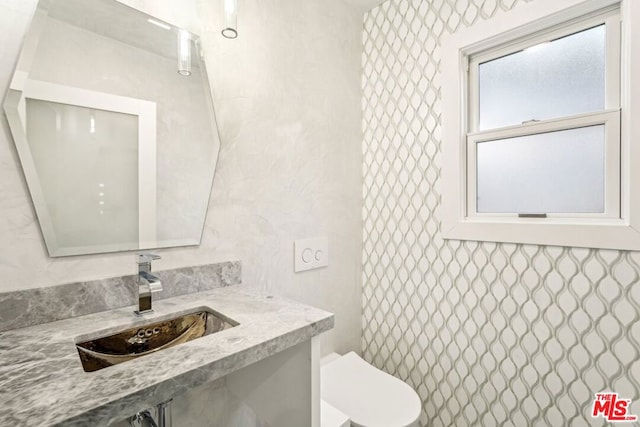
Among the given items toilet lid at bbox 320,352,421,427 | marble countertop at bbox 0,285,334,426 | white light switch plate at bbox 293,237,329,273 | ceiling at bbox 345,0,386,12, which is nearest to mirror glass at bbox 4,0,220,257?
marble countertop at bbox 0,285,334,426

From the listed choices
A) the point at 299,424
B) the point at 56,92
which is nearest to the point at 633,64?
the point at 299,424

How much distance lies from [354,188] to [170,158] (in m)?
1.04

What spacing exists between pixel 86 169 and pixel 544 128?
1707 mm

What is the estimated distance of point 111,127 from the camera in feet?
3.17

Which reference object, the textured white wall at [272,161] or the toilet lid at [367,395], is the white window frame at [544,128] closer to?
the textured white wall at [272,161]

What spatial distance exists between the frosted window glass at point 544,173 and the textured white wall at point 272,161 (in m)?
0.70

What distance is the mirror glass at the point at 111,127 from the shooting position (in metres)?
0.85

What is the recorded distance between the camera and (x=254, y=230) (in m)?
1.33

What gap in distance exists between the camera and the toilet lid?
3.95ft

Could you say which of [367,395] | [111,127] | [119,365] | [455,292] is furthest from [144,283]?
[455,292]

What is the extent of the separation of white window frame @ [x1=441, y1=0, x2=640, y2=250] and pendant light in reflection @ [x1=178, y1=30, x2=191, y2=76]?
1.13m

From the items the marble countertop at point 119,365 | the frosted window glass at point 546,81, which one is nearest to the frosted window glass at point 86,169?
the marble countertop at point 119,365

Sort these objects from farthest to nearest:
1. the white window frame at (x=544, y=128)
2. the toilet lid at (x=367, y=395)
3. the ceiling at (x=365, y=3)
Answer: the ceiling at (x=365, y=3) < the toilet lid at (x=367, y=395) < the white window frame at (x=544, y=128)

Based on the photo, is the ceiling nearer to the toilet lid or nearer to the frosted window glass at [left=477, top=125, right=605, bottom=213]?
the frosted window glass at [left=477, top=125, right=605, bottom=213]
